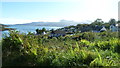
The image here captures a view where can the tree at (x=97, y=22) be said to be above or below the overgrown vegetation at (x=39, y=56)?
above

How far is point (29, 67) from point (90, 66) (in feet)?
3.95

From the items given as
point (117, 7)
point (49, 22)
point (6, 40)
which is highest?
point (117, 7)

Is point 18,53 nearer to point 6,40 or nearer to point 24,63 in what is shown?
point 24,63

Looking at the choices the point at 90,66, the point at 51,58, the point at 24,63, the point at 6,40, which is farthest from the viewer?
the point at 6,40

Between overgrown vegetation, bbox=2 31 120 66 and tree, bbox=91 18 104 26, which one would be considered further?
tree, bbox=91 18 104 26

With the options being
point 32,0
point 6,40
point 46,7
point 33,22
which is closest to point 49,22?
point 33,22

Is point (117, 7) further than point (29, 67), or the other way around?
point (117, 7)

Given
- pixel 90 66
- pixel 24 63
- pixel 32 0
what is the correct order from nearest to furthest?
1. pixel 90 66
2. pixel 24 63
3. pixel 32 0

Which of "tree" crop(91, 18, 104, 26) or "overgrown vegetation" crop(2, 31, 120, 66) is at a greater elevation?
"tree" crop(91, 18, 104, 26)

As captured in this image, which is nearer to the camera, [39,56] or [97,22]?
[39,56]

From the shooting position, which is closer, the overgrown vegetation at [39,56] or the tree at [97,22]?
the overgrown vegetation at [39,56]

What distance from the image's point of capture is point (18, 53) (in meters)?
2.81

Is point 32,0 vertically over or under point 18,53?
over

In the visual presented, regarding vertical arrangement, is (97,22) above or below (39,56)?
above
